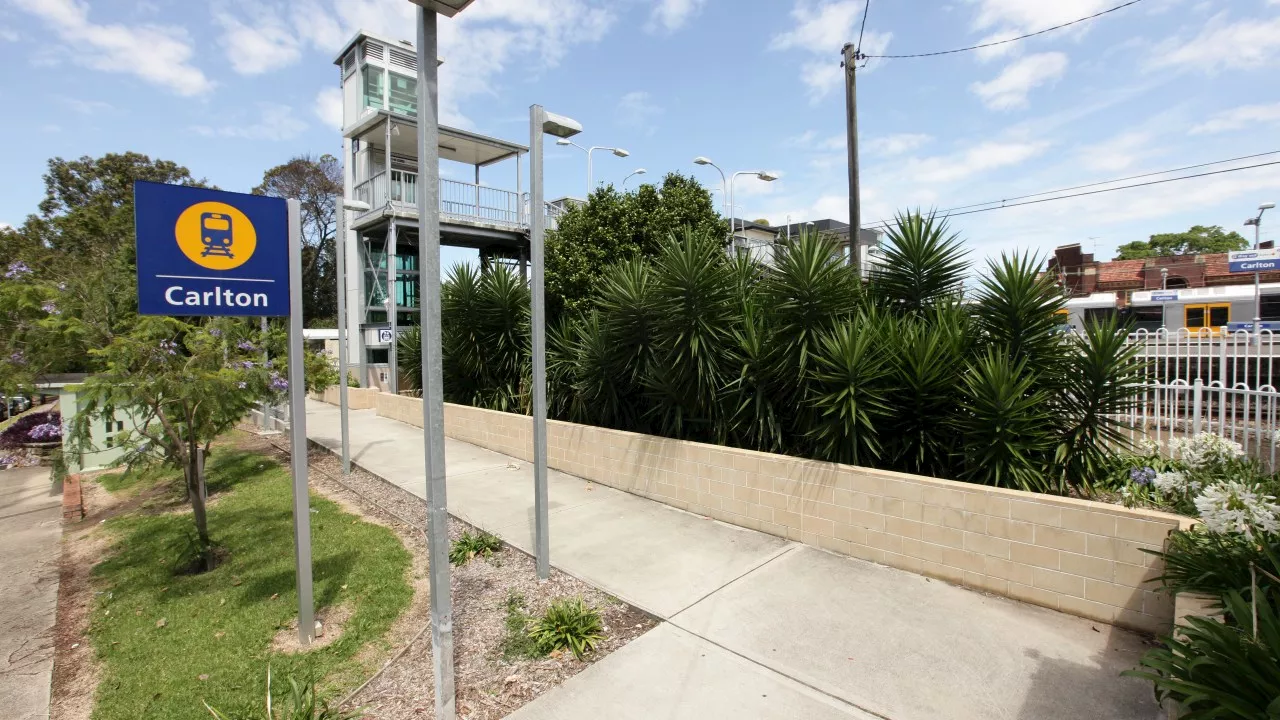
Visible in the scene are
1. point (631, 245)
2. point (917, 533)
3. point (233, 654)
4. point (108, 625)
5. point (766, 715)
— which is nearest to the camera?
point (766, 715)

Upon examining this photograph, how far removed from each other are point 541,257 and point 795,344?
2.58 metres

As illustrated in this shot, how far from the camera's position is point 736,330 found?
6543mm

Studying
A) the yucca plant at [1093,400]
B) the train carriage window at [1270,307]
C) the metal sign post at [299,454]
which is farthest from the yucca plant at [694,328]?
the train carriage window at [1270,307]

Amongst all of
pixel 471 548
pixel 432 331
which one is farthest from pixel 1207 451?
pixel 471 548

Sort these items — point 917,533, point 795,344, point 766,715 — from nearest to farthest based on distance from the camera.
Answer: point 766,715 → point 917,533 → point 795,344

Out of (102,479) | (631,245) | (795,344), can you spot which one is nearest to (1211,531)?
(795,344)

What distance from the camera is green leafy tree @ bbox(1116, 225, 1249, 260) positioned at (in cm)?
5456

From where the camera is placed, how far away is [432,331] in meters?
3.24

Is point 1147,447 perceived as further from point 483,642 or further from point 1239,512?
point 483,642

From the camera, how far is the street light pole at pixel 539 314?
461 centimetres

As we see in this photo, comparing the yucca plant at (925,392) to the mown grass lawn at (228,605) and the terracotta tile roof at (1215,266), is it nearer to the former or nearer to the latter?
the mown grass lawn at (228,605)

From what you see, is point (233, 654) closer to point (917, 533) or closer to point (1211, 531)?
point (917, 533)

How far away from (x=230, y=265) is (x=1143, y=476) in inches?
248

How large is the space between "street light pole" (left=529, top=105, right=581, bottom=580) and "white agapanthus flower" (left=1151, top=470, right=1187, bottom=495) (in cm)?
424
